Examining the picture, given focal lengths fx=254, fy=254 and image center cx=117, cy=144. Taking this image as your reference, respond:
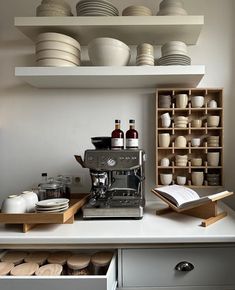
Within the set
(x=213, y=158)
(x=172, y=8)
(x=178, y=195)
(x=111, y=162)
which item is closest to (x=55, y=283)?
(x=111, y=162)

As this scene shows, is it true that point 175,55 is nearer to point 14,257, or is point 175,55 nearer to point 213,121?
point 213,121

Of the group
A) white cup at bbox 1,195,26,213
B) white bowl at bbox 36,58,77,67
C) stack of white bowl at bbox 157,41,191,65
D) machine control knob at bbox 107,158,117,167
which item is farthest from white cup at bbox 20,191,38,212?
stack of white bowl at bbox 157,41,191,65

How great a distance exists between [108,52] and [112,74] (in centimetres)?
12

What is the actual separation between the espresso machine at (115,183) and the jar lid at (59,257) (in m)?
0.20

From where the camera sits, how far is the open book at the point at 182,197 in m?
1.19

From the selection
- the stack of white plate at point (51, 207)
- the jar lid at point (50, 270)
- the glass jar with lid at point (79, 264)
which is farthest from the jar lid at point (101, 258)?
the stack of white plate at point (51, 207)

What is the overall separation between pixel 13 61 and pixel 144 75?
949mm

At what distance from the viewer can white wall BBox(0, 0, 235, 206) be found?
1.73 m

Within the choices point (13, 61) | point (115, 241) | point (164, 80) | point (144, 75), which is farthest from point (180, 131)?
point (13, 61)

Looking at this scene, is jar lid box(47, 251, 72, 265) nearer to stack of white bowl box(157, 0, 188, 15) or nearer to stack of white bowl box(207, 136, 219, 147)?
stack of white bowl box(207, 136, 219, 147)

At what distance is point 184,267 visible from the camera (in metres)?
1.05

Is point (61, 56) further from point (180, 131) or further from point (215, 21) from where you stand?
point (215, 21)

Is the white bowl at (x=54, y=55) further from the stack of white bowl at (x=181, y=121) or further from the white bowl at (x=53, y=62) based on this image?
the stack of white bowl at (x=181, y=121)

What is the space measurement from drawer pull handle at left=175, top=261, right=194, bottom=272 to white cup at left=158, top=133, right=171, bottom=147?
Answer: 0.76 meters
